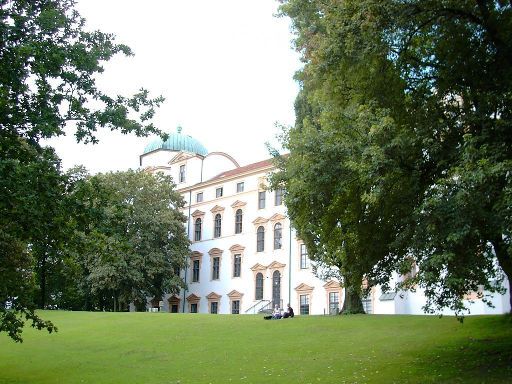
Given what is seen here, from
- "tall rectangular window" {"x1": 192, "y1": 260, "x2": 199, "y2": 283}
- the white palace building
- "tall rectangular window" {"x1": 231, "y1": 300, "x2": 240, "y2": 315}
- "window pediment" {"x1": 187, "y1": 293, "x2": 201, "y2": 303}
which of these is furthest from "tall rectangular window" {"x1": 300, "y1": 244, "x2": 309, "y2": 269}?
"tall rectangular window" {"x1": 192, "y1": 260, "x2": 199, "y2": 283}

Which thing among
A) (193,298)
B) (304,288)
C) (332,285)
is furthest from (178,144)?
(332,285)

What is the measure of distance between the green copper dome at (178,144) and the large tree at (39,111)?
181 feet

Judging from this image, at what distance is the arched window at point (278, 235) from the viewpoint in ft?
176

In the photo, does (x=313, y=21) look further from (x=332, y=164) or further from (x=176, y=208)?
(x=176, y=208)

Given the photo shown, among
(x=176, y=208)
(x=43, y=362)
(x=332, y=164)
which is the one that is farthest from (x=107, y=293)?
(x=332, y=164)

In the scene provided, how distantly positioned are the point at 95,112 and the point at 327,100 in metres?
6.50

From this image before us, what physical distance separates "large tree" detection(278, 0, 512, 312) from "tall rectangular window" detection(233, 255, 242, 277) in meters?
40.5

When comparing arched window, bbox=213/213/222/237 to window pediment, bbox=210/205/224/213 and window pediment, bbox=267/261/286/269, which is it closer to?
window pediment, bbox=210/205/224/213

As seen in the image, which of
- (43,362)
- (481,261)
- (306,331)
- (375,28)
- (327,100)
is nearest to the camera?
(481,261)

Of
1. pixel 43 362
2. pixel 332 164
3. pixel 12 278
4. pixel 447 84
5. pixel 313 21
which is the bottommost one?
pixel 43 362

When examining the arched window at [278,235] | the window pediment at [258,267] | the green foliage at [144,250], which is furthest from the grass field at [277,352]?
the window pediment at [258,267]

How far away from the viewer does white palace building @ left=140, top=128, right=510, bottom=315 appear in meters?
51.0

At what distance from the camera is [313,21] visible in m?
16.8

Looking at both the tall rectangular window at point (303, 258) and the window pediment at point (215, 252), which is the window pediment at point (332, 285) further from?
the window pediment at point (215, 252)
